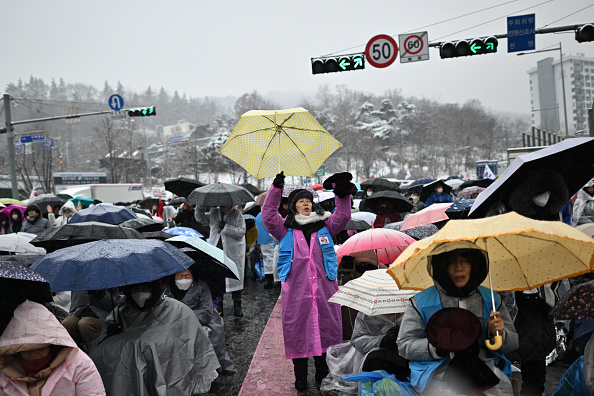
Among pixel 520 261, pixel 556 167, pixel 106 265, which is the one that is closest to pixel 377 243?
pixel 556 167

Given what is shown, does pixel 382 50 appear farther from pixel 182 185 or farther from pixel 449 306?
pixel 449 306

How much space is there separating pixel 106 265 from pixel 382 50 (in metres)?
11.4

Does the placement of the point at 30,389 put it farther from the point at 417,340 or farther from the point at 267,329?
the point at 267,329

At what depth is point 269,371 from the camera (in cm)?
568

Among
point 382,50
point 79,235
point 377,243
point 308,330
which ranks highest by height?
point 382,50

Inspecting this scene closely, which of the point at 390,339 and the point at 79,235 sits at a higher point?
the point at 79,235

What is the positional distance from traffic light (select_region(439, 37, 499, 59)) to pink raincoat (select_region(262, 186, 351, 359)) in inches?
378

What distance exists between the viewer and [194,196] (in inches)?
331

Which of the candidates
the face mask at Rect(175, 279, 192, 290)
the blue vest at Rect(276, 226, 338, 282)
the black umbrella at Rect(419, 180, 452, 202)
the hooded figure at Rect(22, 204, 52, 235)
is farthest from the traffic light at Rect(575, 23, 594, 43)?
the hooded figure at Rect(22, 204, 52, 235)

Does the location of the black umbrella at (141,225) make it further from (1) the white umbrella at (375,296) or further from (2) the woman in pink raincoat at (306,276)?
(1) the white umbrella at (375,296)

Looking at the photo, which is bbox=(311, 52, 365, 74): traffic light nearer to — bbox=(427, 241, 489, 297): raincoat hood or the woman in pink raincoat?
the woman in pink raincoat

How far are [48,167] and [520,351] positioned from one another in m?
41.6

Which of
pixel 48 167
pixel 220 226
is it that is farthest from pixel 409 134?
pixel 220 226

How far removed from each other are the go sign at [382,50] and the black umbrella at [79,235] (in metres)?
9.75
